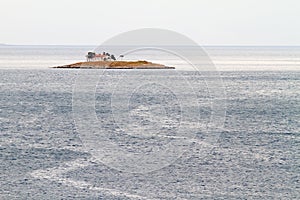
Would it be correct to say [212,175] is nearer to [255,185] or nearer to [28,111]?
[255,185]

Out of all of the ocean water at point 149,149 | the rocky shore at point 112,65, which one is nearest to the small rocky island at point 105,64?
the rocky shore at point 112,65

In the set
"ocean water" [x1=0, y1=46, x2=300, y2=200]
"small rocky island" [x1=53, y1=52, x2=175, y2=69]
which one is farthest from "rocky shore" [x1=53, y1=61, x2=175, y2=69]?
"ocean water" [x1=0, y1=46, x2=300, y2=200]

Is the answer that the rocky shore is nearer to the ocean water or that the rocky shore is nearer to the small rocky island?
the small rocky island

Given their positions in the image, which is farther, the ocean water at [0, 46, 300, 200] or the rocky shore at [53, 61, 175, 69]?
the rocky shore at [53, 61, 175, 69]

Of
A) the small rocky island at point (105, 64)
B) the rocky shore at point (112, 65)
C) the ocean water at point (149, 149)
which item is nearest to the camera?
the ocean water at point (149, 149)

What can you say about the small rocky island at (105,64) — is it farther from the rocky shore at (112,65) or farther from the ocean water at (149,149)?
the ocean water at (149,149)

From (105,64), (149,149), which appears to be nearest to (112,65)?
(105,64)

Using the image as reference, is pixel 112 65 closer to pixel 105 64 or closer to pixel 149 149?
pixel 105 64

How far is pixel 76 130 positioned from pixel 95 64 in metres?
132

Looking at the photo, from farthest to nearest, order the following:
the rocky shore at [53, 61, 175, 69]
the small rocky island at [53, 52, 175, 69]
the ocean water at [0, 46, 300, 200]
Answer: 1. the small rocky island at [53, 52, 175, 69]
2. the rocky shore at [53, 61, 175, 69]
3. the ocean water at [0, 46, 300, 200]

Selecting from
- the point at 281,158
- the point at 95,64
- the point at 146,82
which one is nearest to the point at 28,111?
the point at 281,158

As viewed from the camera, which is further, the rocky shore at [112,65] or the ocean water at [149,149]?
the rocky shore at [112,65]

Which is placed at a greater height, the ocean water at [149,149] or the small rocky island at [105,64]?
the small rocky island at [105,64]

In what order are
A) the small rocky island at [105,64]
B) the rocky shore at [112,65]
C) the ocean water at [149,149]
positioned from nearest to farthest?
the ocean water at [149,149] → the rocky shore at [112,65] → the small rocky island at [105,64]
